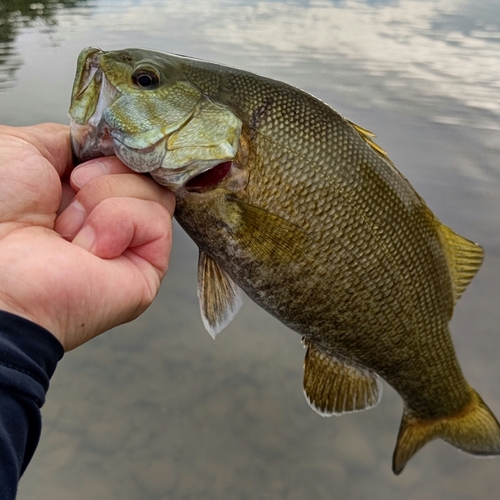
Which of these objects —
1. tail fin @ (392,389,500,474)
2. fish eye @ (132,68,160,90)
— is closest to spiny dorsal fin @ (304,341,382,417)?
tail fin @ (392,389,500,474)

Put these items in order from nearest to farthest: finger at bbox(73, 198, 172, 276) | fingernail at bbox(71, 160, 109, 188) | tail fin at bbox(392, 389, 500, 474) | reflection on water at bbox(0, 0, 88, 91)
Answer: finger at bbox(73, 198, 172, 276)
fingernail at bbox(71, 160, 109, 188)
tail fin at bbox(392, 389, 500, 474)
reflection on water at bbox(0, 0, 88, 91)

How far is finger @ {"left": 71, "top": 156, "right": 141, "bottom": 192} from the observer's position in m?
1.38

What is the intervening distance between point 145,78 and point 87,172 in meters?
0.40

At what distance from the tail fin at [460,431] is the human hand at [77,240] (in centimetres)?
144

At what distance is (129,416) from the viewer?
111 inches

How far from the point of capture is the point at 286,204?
62.4 inches

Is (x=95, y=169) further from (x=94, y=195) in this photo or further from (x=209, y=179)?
(x=209, y=179)

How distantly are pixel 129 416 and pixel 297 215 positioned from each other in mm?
1929

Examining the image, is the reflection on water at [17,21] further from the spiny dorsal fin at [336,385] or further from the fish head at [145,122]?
the spiny dorsal fin at [336,385]

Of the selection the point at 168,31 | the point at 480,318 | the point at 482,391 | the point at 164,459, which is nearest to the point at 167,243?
the point at 164,459

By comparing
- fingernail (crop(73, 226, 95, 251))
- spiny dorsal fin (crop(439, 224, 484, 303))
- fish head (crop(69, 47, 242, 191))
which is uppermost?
fish head (crop(69, 47, 242, 191))

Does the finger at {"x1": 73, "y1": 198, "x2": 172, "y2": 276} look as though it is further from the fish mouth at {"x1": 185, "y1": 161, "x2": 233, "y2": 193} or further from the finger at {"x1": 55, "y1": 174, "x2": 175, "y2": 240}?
the fish mouth at {"x1": 185, "y1": 161, "x2": 233, "y2": 193}

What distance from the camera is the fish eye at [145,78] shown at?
1.52 meters

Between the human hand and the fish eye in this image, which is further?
the fish eye
